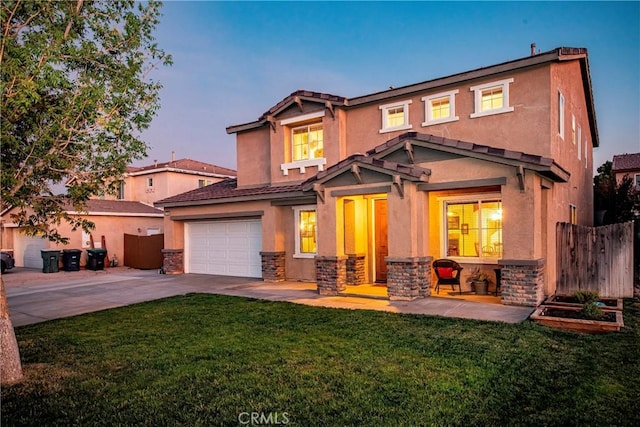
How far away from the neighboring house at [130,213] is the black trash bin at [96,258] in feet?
5.11

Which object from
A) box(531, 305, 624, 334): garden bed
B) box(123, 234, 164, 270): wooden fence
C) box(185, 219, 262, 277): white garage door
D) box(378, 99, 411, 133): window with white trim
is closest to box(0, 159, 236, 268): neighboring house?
box(123, 234, 164, 270): wooden fence

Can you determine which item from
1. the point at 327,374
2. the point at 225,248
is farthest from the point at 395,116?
the point at 327,374

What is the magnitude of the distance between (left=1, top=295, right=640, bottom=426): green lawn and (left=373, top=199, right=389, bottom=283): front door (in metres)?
4.83

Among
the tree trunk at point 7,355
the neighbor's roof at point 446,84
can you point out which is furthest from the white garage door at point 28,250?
the tree trunk at point 7,355

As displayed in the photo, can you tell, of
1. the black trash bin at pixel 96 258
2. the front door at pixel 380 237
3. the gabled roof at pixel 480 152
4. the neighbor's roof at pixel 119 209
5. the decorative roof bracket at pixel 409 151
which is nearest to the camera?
the gabled roof at pixel 480 152

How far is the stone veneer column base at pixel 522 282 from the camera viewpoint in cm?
919

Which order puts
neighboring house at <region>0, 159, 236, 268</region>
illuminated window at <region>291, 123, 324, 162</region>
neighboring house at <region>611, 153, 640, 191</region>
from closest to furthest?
illuminated window at <region>291, 123, 324, 162</region>, neighboring house at <region>0, 159, 236, 268</region>, neighboring house at <region>611, 153, 640, 191</region>

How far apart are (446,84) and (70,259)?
19.4 metres

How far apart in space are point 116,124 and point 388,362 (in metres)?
5.34

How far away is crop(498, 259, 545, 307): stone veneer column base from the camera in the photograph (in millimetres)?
9188

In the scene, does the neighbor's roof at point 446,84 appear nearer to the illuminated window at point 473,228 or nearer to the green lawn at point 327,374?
the illuminated window at point 473,228

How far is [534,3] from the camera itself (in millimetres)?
16609

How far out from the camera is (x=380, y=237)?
13188 mm

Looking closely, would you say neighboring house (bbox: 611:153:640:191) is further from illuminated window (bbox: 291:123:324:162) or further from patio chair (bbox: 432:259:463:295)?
patio chair (bbox: 432:259:463:295)
